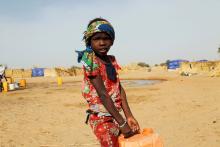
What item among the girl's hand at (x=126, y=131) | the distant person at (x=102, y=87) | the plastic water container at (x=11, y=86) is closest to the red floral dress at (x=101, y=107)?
the distant person at (x=102, y=87)

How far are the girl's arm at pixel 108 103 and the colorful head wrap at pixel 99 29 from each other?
0.38 meters

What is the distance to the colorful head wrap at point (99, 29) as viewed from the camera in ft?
8.68

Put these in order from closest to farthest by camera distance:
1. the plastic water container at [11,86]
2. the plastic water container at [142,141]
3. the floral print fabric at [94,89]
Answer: the plastic water container at [142,141] → the floral print fabric at [94,89] → the plastic water container at [11,86]

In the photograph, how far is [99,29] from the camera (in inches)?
104

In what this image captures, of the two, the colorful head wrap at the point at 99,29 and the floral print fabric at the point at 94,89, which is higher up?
the colorful head wrap at the point at 99,29

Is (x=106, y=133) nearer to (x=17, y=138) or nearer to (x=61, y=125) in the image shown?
(x=17, y=138)

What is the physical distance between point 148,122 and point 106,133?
6.34 metres

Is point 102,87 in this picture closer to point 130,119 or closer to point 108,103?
point 108,103

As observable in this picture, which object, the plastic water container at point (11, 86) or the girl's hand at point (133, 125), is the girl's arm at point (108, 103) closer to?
the girl's hand at point (133, 125)

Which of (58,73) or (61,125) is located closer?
(61,125)

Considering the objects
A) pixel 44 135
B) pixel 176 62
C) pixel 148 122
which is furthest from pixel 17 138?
pixel 176 62

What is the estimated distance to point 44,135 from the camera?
24.5 feet

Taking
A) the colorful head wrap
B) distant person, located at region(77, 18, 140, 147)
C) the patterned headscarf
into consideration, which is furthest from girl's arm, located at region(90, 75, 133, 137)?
the colorful head wrap

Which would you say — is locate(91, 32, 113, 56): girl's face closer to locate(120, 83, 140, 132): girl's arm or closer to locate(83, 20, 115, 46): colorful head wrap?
locate(83, 20, 115, 46): colorful head wrap
